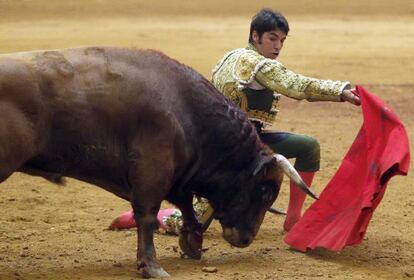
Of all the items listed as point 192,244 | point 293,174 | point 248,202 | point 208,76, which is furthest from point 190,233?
point 208,76

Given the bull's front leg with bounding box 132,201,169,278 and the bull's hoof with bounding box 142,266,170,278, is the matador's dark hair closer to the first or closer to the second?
the bull's front leg with bounding box 132,201,169,278

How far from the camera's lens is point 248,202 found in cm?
671

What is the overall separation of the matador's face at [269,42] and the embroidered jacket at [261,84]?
0.05 meters

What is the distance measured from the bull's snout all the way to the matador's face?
1.19 m

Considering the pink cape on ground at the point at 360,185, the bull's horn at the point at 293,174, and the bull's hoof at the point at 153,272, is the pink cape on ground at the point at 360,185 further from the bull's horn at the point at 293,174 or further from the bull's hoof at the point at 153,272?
the bull's hoof at the point at 153,272

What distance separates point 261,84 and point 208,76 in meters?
8.91

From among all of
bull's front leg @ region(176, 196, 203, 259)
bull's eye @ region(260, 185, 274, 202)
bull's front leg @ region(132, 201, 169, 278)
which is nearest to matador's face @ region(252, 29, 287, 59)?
bull's eye @ region(260, 185, 274, 202)

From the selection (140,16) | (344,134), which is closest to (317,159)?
(344,134)

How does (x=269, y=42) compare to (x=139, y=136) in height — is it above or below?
above

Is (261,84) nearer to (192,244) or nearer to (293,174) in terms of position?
(293,174)

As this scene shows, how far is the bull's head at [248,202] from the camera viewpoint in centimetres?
670

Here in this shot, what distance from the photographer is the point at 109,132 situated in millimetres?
6203

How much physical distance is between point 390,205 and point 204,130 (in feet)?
8.78

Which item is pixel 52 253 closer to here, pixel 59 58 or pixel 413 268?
pixel 59 58
